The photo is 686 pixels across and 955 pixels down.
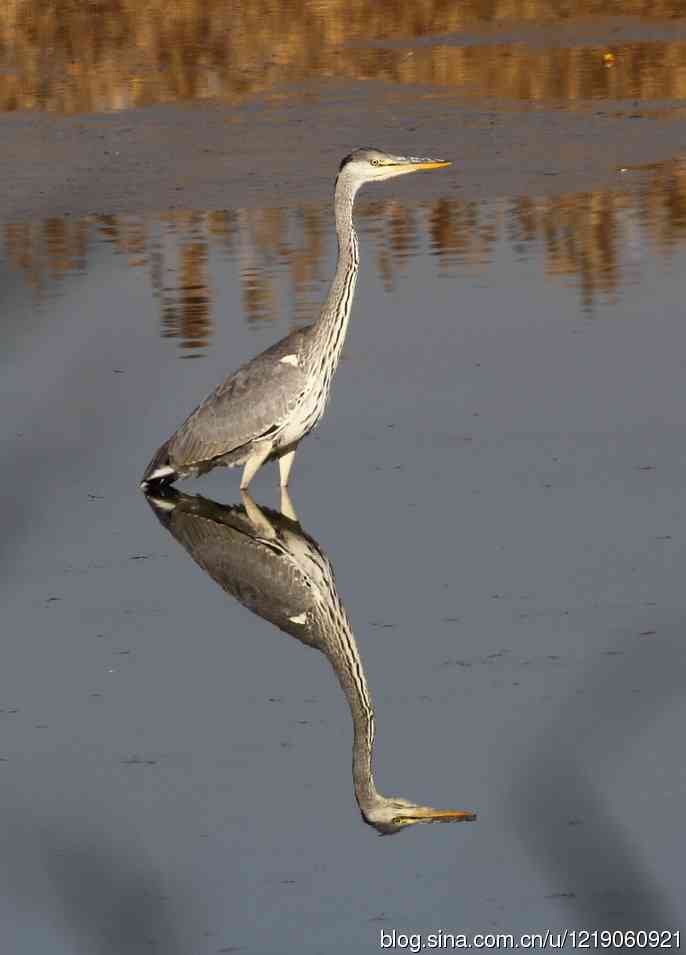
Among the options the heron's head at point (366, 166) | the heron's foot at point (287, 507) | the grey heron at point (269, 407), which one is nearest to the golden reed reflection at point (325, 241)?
the heron's head at point (366, 166)

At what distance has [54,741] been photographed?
5734 mm

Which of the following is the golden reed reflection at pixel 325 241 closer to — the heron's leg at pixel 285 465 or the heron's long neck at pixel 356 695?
the heron's leg at pixel 285 465

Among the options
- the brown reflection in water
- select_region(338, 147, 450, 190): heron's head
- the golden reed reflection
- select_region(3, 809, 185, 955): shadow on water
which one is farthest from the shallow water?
the brown reflection in water

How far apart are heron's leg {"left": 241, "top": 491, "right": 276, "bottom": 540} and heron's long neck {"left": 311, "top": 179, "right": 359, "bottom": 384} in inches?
22.1

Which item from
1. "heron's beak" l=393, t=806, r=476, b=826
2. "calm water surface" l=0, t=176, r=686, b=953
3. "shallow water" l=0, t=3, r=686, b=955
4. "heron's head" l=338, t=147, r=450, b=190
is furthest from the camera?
"heron's head" l=338, t=147, r=450, b=190

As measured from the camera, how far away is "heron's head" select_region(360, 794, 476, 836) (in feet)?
16.0

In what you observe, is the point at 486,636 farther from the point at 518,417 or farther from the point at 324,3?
the point at 324,3

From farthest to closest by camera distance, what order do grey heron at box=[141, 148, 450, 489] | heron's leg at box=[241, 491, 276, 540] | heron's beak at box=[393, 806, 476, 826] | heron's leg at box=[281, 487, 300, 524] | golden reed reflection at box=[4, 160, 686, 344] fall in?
golden reed reflection at box=[4, 160, 686, 344] → grey heron at box=[141, 148, 450, 489] → heron's leg at box=[281, 487, 300, 524] → heron's leg at box=[241, 491, 276, 540] → heron's beak at box=[393, 806, 476, 826]

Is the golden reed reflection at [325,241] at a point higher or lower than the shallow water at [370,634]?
lower

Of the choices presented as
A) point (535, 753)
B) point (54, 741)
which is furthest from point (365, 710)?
point (54, 741)

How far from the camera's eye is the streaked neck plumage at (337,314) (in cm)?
831

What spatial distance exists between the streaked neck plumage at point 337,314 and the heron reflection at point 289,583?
0.58 meters

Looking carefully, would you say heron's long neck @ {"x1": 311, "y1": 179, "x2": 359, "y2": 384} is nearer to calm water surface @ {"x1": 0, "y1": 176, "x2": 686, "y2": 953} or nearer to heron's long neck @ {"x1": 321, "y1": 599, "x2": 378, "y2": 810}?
calm water surface @ {"x1": 0, "y1": 176, "x2": 686, "y2": 953}

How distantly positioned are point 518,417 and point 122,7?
14.6 m
